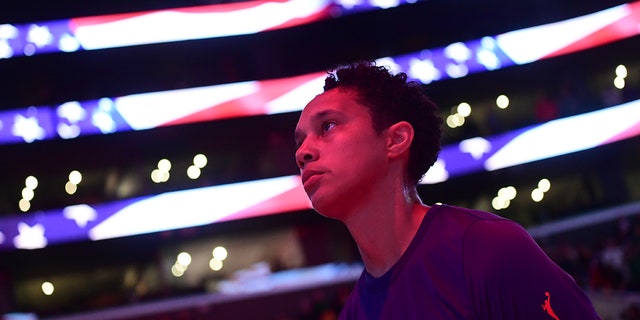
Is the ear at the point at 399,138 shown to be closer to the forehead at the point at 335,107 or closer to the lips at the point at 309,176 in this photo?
the forehead at the point at 335,107

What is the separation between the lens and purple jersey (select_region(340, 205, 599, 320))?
202 centimetres

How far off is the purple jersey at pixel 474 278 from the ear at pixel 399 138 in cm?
24

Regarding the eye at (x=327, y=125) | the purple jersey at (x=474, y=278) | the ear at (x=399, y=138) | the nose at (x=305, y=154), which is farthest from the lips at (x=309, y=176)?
the purple jersey at (x=474, y=278)

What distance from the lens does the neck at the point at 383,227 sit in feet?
7.75

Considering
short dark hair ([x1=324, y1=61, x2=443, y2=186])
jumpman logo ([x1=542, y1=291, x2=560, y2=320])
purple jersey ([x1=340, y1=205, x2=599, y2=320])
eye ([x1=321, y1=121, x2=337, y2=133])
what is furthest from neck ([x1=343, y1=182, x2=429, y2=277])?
jumpman logo ([x1=542, y1=291, x2=560, y2=320])

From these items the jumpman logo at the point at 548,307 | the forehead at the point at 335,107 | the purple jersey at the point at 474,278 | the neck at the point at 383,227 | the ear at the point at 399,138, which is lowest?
the jumpman logo at the point at 548,307

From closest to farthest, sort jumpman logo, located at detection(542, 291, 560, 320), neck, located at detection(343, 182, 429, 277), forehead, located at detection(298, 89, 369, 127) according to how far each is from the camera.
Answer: jumpman logo, located at detection(542, 291, 560, 320)
neck, located at detection(343, 182, 429, 277)
forehead, located at detection(298, 89, 369, 127)

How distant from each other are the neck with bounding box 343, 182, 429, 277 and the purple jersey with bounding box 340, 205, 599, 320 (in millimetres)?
41

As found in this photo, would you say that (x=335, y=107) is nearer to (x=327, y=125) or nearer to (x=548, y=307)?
(x=327, y=125)

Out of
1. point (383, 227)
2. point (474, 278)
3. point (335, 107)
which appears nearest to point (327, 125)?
point (335, 107)

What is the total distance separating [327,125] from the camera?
2.47 meters

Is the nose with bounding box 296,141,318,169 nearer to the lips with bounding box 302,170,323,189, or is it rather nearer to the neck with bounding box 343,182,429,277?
the lips with bounding box 302,170,323,189

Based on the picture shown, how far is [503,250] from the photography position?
2072 mm

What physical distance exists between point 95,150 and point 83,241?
2262mm
